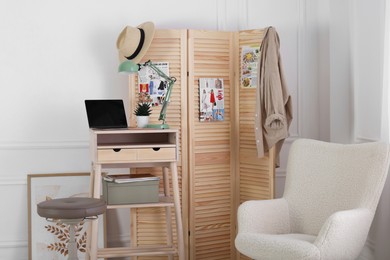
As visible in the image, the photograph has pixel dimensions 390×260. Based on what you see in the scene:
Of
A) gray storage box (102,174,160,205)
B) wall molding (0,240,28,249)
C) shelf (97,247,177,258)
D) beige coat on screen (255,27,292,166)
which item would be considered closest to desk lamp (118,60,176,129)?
gray storage box (102,174,160,205)

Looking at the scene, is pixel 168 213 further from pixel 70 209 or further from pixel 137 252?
pixel 70 209

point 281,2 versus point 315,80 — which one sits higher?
point 281,2

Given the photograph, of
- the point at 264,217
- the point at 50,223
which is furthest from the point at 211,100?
the point at 50,223

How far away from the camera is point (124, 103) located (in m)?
4.75

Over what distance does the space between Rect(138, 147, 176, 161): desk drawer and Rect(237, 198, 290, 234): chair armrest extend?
1.88 ft

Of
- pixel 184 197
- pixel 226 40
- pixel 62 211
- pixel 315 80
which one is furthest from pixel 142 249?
pixel 315 80

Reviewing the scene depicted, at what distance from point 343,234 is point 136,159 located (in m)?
1.35

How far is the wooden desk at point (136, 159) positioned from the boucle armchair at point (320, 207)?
0.58 m

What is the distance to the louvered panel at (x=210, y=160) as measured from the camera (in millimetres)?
4551

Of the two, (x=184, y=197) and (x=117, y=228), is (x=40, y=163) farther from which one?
(x=184, y=197)

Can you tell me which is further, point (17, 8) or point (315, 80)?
point (315, 80)

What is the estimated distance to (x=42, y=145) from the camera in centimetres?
464

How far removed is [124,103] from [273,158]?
1134 millimetres

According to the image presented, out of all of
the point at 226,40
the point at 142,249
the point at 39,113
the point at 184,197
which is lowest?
the point at 142,249
